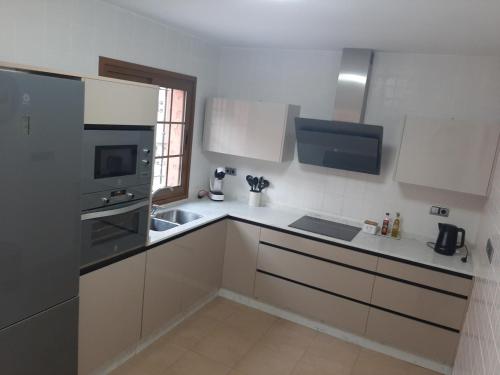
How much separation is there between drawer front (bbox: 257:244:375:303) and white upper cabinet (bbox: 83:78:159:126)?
1.57m

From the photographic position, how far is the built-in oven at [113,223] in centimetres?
207

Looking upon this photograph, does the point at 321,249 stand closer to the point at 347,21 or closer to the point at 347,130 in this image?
the point at 347,130

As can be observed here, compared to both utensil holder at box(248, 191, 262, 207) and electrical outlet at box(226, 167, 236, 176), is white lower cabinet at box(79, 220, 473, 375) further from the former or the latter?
electrical outlet at box(226, 167, 236, 176)

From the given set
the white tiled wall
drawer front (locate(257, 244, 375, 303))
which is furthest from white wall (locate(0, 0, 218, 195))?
the white tiled wall

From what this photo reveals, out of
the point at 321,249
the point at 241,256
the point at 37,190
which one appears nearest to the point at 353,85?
the point at 321,249

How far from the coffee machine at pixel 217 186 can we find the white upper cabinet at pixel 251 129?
0.90 feet

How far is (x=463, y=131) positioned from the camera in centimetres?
273

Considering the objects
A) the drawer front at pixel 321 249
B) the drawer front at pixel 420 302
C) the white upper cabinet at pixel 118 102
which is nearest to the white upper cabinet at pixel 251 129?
the drawer front at pixel 321 249

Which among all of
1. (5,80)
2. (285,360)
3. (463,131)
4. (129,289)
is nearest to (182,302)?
(129,289)

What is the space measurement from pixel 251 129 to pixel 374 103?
1.09 m

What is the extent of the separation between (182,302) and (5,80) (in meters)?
2.13

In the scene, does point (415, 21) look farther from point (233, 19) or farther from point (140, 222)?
point (140, 222)

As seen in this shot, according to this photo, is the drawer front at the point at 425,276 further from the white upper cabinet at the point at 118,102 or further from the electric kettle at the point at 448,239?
the white upper cabinet at the point at 118,102

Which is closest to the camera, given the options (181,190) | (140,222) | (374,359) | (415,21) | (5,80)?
(5,80)
